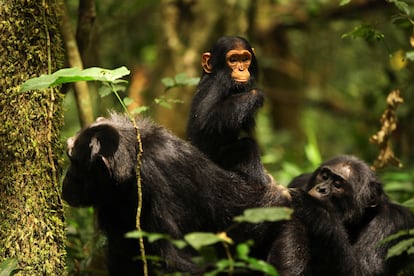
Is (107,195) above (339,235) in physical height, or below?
above

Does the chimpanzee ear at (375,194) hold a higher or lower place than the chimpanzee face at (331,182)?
lower

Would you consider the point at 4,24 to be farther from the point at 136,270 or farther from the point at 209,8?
the point at 209,8

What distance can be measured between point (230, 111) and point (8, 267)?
7.32 ft

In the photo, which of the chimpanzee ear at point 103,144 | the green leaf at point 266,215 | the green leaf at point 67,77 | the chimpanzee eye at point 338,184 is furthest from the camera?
the chimpanzee eye at point 338,184

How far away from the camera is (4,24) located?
4594mm

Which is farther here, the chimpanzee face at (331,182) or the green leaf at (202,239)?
the chimpanzee face at (331,182)

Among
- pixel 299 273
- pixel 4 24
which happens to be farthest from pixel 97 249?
pixel 4 24

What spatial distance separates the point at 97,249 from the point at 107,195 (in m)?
1.42

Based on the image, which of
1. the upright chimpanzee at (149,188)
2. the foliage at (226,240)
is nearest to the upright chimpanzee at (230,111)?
the upright chimpanzee at (149,188)

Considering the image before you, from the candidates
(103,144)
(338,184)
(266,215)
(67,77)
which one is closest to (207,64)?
(338,184)

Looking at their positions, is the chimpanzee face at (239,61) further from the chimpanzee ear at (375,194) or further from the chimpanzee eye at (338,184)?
the chimpanzee ear at (375,194)

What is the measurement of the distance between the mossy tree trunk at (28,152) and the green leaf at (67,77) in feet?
1.40

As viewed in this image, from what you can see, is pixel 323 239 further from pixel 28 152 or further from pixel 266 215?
pixel 28 152

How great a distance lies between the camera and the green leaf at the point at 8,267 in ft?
13.6
